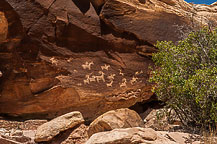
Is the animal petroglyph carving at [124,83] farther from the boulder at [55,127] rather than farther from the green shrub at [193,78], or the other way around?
the boulder at [55,127]

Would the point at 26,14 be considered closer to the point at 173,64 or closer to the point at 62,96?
the point at 62,96

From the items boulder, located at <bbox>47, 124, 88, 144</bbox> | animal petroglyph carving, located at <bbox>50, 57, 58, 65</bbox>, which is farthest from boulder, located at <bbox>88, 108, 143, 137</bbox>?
animal petroglyph carving, located at <bbox>50, 57, 58, 65</bbox>

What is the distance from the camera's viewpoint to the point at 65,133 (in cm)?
653

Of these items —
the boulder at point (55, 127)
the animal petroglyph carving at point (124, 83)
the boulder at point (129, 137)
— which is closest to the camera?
the boulder at point (129, 137)

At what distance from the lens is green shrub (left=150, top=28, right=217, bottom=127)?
623 cm

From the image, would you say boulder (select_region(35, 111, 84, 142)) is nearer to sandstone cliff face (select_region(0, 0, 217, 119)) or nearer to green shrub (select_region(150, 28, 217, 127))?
sandstone cliff face (select_region(0, 0, 217, 119))

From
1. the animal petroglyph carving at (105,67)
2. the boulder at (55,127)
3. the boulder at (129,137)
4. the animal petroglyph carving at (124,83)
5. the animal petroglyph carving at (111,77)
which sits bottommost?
the boulder at (55,127)

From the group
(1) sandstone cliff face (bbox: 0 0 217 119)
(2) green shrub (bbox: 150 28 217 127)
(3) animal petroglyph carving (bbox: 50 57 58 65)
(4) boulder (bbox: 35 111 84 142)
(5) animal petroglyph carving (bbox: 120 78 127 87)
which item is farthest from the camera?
(5) animal petroglyph carving (bbox: 120 78 127 87)

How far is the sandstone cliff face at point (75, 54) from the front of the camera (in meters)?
8.27

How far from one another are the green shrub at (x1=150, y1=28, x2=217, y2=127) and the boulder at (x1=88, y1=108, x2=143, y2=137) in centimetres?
116

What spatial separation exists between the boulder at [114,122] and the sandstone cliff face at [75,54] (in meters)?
1.96

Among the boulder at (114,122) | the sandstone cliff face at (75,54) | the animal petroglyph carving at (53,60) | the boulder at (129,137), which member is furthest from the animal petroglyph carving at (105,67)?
the boulder at (129,137)

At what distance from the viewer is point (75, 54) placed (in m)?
8.77

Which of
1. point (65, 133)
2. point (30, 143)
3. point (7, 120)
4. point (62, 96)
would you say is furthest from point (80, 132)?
A: point (7, 120)
